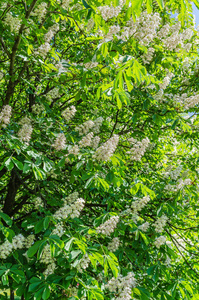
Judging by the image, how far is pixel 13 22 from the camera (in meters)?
3.10

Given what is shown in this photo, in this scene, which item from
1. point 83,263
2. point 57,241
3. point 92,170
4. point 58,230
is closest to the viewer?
point 57,241

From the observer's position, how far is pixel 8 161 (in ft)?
8.52

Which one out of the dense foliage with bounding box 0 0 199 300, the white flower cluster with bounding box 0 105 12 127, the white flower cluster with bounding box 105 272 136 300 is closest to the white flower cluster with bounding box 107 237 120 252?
the dense foliage with bounding box 0 0 199 300

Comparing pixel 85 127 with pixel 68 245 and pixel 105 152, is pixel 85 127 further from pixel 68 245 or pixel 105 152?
pixel 68 245

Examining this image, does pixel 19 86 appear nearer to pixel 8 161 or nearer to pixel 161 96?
pixel 161 96

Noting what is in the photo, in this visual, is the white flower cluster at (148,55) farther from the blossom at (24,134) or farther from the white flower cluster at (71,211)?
the white flower cluster at (71,211)

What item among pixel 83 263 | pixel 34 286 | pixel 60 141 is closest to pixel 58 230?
pixel 83 263

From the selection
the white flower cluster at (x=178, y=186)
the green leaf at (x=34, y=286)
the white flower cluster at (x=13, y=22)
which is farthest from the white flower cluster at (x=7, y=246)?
the white flower cluster at (x=13, y=22)

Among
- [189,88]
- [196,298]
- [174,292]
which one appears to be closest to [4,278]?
[174,292]

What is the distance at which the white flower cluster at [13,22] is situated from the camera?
10.2 feet

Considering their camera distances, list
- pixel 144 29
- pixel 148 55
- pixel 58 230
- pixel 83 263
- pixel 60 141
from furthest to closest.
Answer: pixel 148 55, pixel 144 29, pixel 60 141, pixel 58 230, pixel 83 263

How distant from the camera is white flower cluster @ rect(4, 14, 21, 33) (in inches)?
122

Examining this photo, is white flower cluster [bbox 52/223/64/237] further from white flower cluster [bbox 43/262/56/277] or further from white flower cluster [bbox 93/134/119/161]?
white flower cluster [bbox 93/134/119/161]

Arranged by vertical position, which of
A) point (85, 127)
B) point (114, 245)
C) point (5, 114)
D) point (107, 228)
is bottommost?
point (114, 245)
